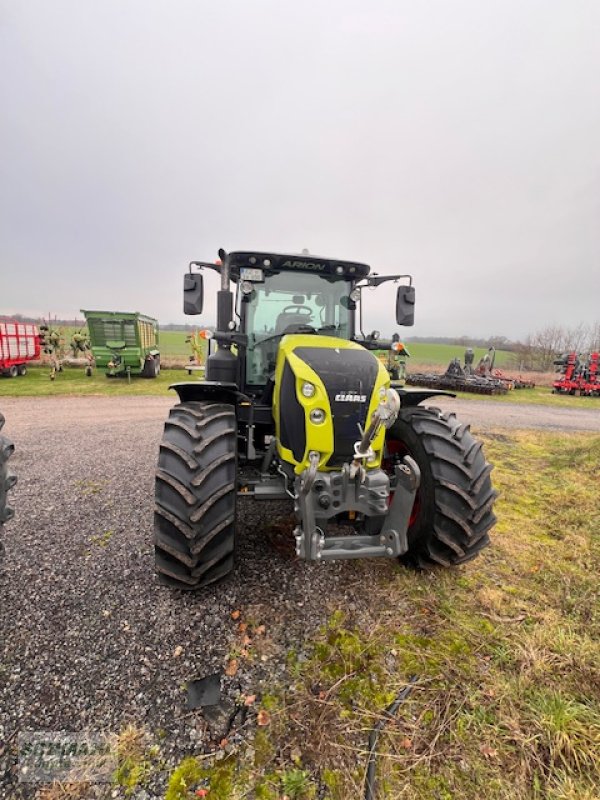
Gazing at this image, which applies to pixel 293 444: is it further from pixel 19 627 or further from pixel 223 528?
pixel 19 627

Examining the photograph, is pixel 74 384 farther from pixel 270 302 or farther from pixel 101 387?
pixel 270 302

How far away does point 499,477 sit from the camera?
5.95 meters

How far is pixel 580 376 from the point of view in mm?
22000

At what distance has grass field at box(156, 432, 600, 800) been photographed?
1.74 metres

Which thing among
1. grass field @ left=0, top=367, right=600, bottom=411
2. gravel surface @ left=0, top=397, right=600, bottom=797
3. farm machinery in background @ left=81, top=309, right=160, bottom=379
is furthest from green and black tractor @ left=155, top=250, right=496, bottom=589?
farm machinery in background @ left=81, top=309, right=160, bottom=379

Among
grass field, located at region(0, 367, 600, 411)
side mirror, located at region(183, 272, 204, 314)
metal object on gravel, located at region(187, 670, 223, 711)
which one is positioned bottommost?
metal object on gravel, located at region(187, 670, 223, 711)

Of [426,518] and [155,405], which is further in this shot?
[155,405]

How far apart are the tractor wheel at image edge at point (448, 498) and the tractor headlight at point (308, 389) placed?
3.55ft

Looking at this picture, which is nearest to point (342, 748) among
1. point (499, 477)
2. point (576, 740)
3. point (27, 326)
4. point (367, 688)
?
point (367, 688)

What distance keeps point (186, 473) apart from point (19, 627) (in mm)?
1453

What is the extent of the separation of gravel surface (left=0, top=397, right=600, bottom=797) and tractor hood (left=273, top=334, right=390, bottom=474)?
1015 millimetres

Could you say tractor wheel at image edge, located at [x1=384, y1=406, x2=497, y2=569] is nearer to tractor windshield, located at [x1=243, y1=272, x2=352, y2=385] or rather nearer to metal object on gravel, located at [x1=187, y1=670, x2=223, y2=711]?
tractor windshield, located at [x1=243, y1=272, x2=352, y2=385]

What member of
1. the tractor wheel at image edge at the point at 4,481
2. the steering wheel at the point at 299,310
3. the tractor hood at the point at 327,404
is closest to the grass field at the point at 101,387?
the steering wheel at the point at 299,310

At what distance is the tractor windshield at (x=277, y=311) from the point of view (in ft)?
12.6
